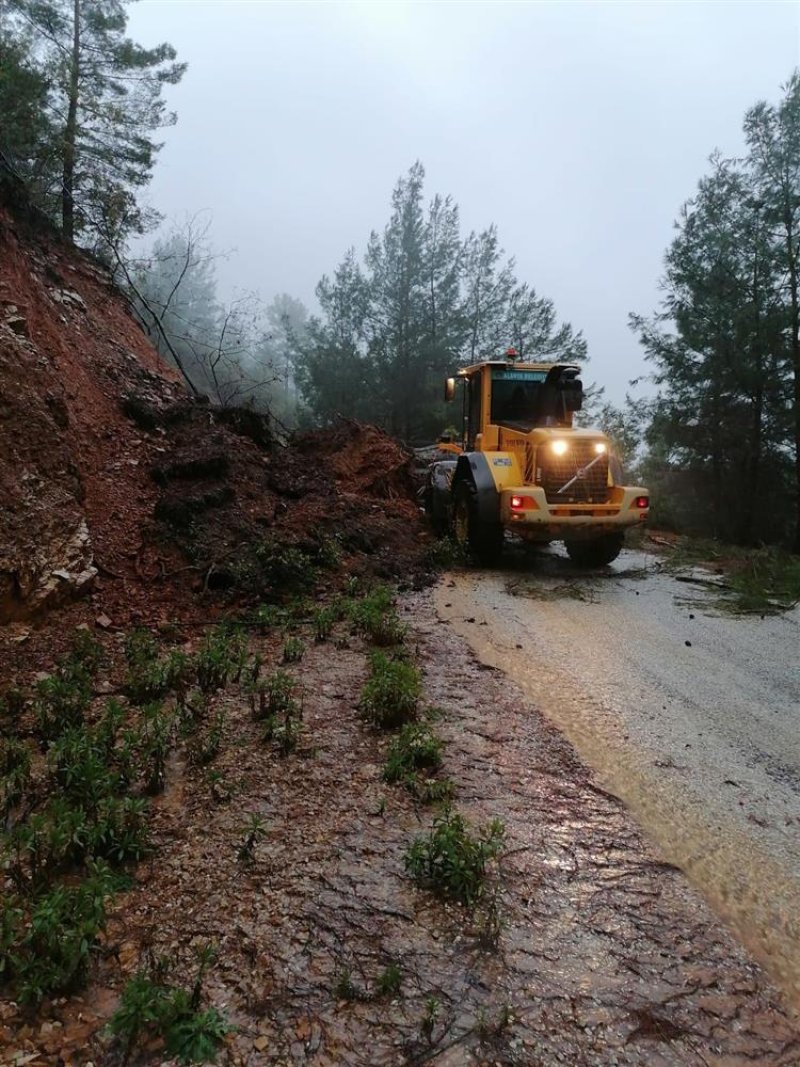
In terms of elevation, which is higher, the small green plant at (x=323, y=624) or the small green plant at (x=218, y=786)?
the small green plant at (x=323, y=624)

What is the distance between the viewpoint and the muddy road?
7.55ft

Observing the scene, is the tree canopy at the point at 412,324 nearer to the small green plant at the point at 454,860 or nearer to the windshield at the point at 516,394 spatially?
the windshield at the point at 516,394

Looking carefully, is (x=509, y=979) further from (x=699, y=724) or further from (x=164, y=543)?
(x=164, y=543)

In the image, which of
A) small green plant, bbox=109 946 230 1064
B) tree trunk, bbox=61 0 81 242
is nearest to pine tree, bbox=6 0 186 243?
tree trunk, bbox=61 0 81 242

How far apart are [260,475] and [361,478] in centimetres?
311

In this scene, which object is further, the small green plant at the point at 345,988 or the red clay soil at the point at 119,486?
the red clay soil at the point at 119,486

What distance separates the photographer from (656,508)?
16.6 meters

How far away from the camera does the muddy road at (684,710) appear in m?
2.30

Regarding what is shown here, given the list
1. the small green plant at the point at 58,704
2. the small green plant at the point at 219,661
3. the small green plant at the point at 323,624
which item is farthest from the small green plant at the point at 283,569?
the small green plant at the point at 58,704

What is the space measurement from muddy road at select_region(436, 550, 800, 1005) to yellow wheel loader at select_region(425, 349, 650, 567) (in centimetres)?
72

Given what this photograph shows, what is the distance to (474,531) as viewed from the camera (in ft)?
24.9

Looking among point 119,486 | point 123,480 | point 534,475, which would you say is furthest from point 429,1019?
point 534,475

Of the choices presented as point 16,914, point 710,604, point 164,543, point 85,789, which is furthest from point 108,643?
point 710,604

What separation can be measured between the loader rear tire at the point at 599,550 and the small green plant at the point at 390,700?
504 cm
